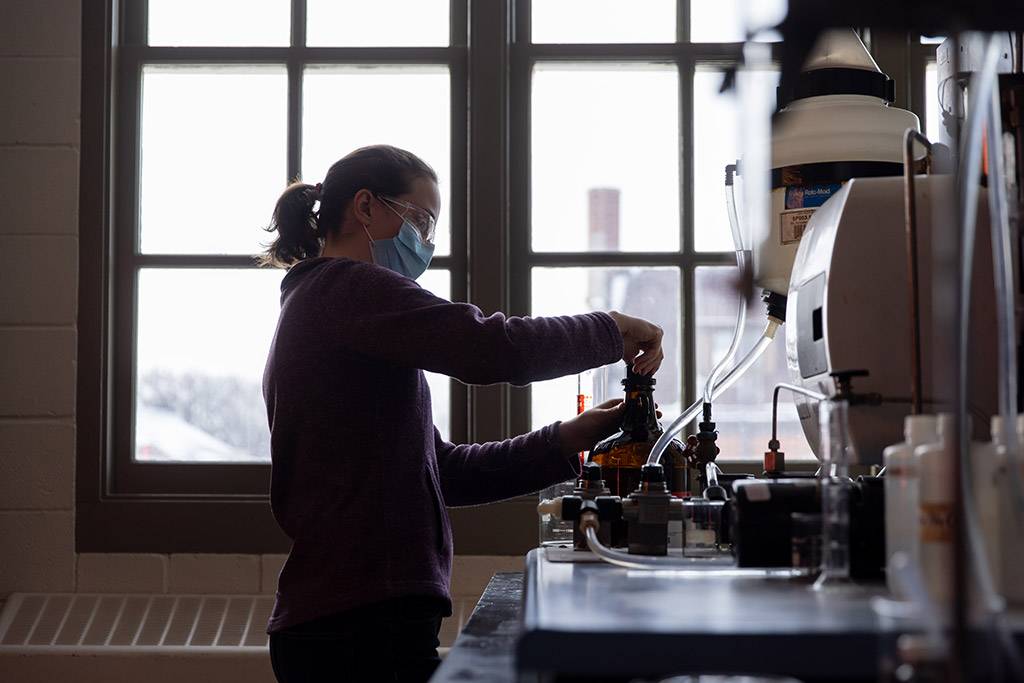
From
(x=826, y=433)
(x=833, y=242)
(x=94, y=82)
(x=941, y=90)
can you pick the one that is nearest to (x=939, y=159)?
(x=941, y=90)

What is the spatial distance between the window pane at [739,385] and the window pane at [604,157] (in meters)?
0.19

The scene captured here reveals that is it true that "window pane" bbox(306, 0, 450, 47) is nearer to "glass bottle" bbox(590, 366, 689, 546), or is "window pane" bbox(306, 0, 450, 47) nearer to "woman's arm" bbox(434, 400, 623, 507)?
"woman's arm" bbox(434, 400, 623, 507)

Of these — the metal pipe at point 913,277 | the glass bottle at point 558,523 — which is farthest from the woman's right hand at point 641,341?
the metal pipe at point 913,277

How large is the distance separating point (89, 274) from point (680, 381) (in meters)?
1.49

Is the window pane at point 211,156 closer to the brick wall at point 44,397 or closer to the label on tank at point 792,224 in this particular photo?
the brick wall at point 44,397

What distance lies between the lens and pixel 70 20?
2883 millimetres

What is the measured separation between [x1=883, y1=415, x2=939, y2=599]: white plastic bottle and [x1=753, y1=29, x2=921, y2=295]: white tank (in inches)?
29.0

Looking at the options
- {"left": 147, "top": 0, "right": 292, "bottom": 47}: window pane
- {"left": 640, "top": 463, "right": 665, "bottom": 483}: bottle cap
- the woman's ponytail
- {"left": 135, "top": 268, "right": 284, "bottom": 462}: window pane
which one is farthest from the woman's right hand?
{"left": 147, "top": 0, "right": 292, "bottom": 47}: window pane

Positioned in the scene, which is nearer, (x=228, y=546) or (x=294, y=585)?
(x=294, y=585)

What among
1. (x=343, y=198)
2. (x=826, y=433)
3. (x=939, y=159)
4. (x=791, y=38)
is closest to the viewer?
(x=791, y=38)

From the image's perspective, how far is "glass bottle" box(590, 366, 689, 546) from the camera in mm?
1911

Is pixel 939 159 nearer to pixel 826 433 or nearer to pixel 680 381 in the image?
pixel 826 433

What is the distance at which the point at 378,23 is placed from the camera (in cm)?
303

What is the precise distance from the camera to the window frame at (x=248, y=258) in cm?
283
